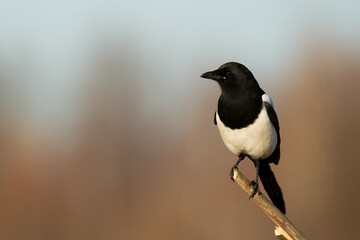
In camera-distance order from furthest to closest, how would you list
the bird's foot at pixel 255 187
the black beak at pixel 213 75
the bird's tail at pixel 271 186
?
the bird's tail at pixel 271 186 → the black beak at pixel 213 75 → the bird's foot at pixel 255 187

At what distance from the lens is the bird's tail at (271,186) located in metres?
4.81

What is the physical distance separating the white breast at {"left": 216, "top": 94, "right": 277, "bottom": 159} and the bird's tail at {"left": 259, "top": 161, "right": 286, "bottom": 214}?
0.31 metres

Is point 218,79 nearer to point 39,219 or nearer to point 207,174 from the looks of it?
point 207,174

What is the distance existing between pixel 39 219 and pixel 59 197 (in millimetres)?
1129

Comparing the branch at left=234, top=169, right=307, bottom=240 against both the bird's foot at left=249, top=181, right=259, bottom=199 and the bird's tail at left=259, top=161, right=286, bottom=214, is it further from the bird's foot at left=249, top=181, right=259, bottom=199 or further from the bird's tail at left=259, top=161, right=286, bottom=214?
the bird's tail at left=259, top=161, right=286, bottom=214

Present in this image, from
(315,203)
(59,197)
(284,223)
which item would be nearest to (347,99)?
(315,203)

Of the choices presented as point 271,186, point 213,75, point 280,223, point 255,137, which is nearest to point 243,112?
point 255,137

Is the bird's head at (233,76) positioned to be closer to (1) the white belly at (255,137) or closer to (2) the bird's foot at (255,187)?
(1) the white belly at (255,137)

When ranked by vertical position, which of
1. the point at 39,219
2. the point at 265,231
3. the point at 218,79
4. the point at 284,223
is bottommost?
the point at 39,219

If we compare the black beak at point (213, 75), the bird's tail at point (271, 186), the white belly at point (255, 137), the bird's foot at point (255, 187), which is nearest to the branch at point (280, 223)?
the bird's foot at point (255, 187)

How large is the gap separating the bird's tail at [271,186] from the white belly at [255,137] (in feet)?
1.01

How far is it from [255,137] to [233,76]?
0.42 metres

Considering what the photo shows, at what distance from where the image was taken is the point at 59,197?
15.2 meters

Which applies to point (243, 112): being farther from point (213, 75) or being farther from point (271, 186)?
point (271, 186)
